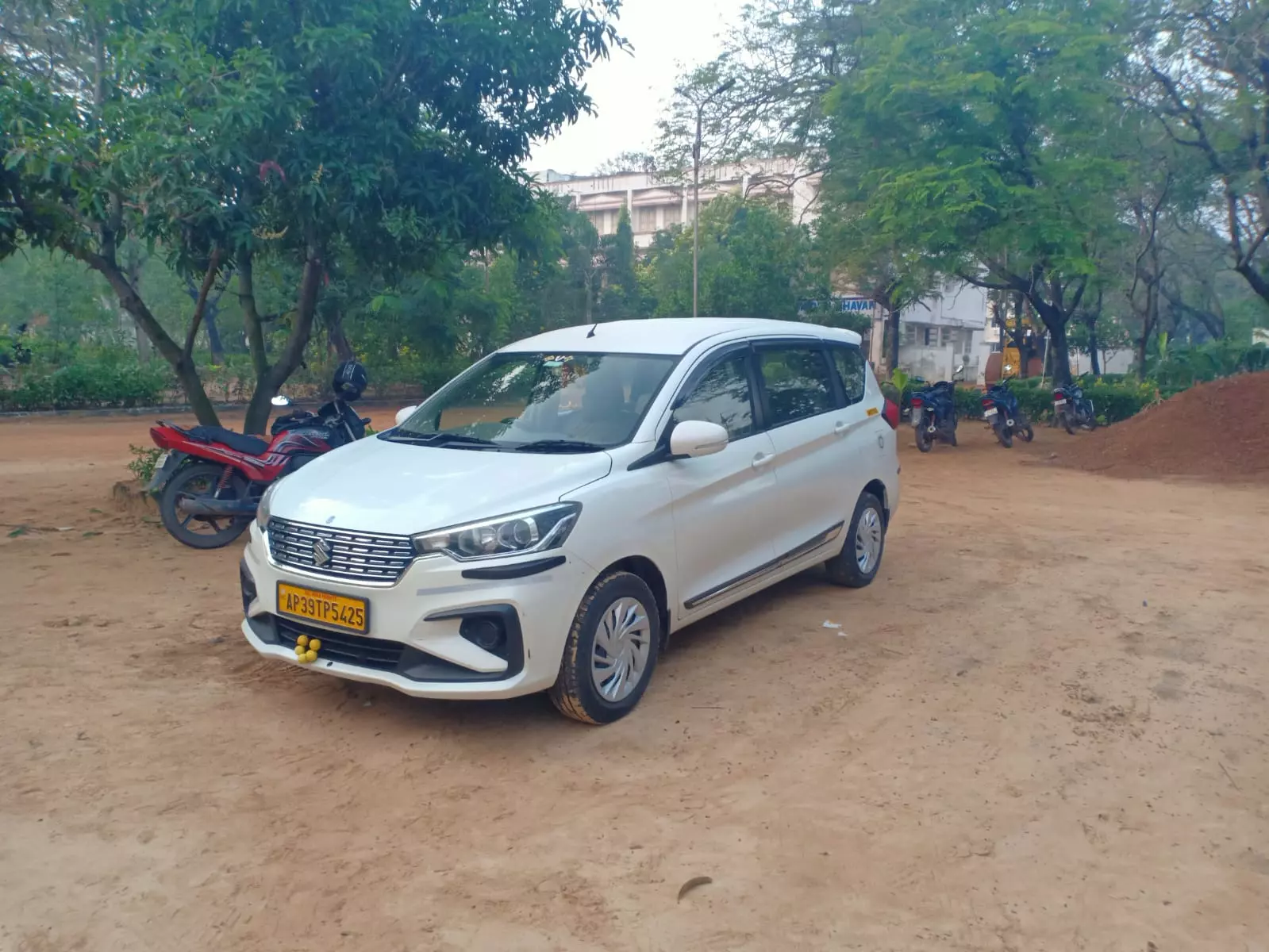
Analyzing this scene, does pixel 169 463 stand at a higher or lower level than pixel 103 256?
lower

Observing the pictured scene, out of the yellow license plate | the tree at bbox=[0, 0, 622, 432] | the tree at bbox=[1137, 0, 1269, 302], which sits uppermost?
the tree at bbox=[1137, 0, 1269, 302]

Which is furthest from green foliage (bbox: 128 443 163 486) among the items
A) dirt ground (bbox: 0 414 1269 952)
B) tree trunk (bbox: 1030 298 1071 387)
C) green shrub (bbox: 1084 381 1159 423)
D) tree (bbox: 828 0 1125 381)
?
green shrub (bbox: 1084 381 1159 423)

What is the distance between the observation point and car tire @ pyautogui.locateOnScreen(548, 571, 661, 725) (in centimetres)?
421

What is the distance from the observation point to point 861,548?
673 centimetres

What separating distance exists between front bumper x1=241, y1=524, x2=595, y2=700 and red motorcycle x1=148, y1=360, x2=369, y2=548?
364 centimetres

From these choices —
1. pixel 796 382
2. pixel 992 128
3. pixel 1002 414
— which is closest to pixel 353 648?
pixel 796 382

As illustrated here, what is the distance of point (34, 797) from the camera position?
3.74m

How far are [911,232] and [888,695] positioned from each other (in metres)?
12.0

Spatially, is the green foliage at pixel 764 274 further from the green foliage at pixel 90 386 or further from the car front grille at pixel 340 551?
the car front grille at pixel 340 551

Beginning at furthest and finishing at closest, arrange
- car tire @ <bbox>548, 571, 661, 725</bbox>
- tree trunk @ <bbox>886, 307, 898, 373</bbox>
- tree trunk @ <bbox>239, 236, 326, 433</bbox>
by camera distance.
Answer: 1. tree trunk @ <bbox>886, 307, 898, 373</bbox>
2. tree trunk @ <bbox>239, 236, 326, 433</bbox>
3. car tire @ <bbox>548, 571, 661, 725</bbox>

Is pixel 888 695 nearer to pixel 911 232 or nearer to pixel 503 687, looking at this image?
pixel 503 687

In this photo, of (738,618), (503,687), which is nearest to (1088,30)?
(738,618)

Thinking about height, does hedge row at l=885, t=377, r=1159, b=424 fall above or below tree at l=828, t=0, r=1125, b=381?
below

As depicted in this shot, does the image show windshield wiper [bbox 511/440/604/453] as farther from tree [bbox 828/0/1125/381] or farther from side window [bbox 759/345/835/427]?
tree [bbox 828/0/1125/381]
